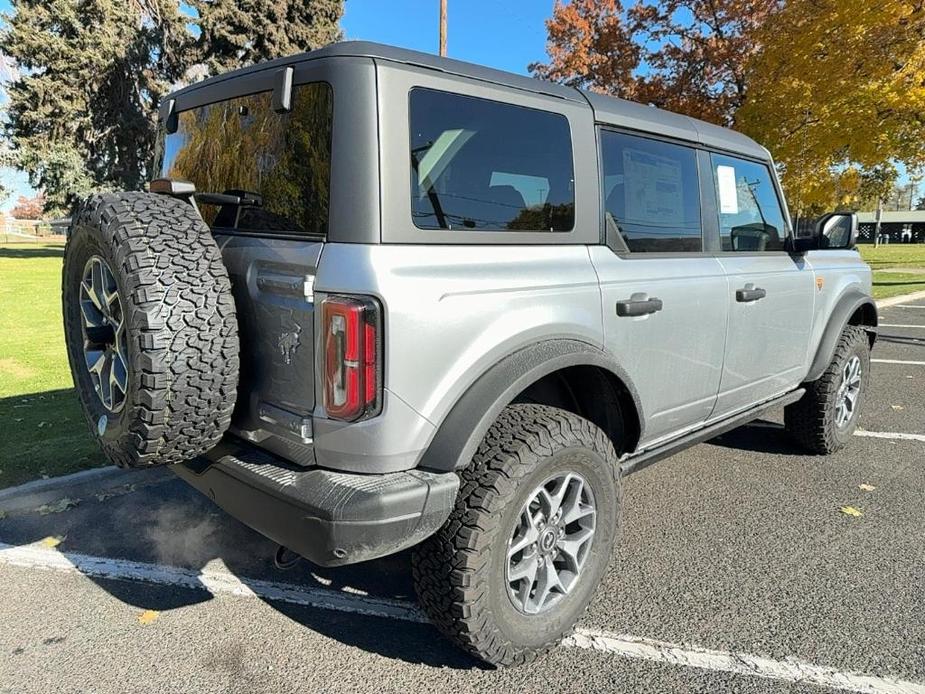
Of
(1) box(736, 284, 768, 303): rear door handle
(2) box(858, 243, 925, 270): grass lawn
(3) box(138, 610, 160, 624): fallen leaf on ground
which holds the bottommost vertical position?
(3) box(138, 610, 160, 624): fallen leaf on ground

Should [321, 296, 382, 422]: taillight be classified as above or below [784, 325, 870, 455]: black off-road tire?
above

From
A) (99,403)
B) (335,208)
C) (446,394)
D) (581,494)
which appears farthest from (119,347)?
(581,494)

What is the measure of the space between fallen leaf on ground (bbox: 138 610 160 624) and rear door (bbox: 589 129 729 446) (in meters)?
2.16

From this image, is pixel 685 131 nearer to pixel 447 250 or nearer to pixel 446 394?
pixel 447 250

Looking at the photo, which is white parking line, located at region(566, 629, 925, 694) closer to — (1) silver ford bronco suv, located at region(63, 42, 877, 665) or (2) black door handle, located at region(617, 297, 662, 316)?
(1) silver ford bronco suv, located at region(63, 42, 877, 665)

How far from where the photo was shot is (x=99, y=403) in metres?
2.55

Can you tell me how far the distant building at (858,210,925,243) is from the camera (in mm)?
69438

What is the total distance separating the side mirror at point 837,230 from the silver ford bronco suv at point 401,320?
1.38 meters

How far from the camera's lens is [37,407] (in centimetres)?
535

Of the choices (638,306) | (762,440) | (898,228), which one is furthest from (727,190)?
(898,228)

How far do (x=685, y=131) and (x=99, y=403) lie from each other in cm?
287

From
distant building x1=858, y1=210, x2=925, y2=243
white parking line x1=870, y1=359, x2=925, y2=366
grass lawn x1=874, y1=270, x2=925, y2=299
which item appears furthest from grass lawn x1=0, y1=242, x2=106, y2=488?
distant building x1=858, y1=210, x2=925, y2=243

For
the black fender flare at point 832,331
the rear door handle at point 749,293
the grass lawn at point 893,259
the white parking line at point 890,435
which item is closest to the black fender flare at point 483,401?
the rear door handle at point 749,293

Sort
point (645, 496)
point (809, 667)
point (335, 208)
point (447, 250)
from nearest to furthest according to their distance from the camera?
1. point (335, 208)
2. point (447, 250)
3. point (809, 667)
4. point (645, 496)
